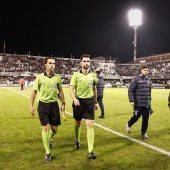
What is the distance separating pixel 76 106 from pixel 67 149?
1.24 metres

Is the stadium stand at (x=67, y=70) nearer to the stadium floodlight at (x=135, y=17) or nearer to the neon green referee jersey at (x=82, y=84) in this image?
the stadium floodlight at (x=135, y=17)

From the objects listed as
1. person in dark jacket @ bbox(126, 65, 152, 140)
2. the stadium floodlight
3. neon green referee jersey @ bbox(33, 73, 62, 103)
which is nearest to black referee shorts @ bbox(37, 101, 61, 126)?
neon green referee jersey @ bbox(33, 73, 62, 103)

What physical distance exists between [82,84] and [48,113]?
1.08 metres

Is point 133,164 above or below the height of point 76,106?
below

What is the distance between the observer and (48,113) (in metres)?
6.33

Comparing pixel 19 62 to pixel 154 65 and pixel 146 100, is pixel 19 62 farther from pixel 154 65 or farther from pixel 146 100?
pixel 146 100

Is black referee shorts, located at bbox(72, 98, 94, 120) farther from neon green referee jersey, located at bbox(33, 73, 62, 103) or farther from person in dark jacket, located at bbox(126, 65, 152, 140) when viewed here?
person in dark jacket, located at bbox(126, 65, 152, 140)

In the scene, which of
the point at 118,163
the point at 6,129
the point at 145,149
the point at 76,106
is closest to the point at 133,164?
the point at 118,163

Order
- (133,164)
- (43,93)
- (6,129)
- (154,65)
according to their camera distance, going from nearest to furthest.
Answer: (133,164) → (43,93) → (6,129) → (154,65)

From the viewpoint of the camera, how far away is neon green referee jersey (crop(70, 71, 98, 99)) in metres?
6.68

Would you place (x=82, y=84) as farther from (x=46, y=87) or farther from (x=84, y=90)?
(x=46, y=87)

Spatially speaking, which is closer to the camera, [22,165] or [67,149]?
[22,165]

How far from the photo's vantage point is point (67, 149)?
7102 mm

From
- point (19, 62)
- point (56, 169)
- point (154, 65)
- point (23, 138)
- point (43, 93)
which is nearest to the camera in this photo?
point (56, 169)
